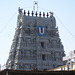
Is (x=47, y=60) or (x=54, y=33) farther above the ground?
(x=54, y=33)

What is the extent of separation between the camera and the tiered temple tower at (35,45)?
298 feet

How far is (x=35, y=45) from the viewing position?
3711 inches

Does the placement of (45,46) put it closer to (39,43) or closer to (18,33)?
(39,43)

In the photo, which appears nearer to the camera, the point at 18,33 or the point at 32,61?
the point at 32,61

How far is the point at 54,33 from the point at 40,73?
202 ft

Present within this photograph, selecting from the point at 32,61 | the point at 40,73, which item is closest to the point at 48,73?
the point at 40,73

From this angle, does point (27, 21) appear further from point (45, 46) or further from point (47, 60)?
point (47, 60)

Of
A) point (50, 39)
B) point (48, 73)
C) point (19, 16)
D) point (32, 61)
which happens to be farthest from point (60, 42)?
point (48, 73)

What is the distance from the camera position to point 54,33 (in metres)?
101

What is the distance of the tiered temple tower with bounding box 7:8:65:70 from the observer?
90.8 meters

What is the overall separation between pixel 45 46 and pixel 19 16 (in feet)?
72.8

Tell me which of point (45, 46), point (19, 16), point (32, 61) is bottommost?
point (32, 61)

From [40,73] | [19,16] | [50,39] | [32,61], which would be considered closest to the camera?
[40,73]

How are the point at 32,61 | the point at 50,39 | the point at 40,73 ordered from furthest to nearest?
1. the point at 50,39
2. the point at 32,61
3. the point at 40,73
